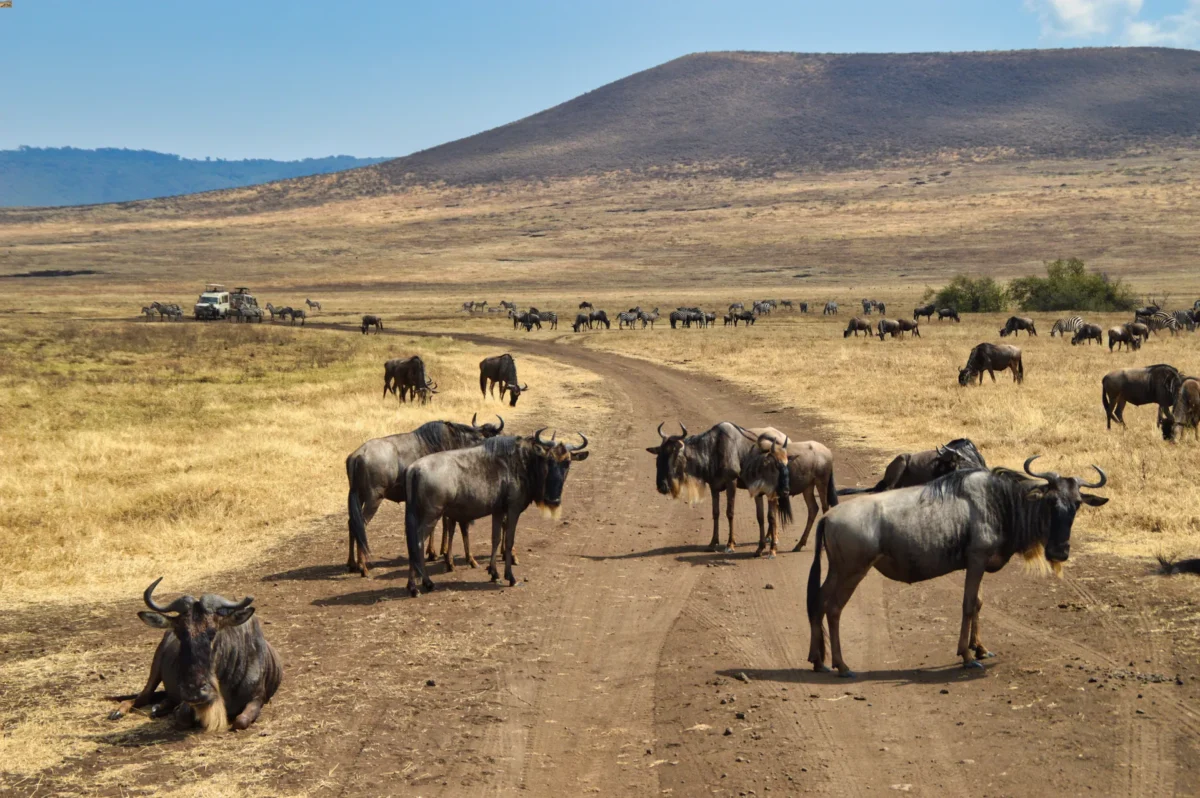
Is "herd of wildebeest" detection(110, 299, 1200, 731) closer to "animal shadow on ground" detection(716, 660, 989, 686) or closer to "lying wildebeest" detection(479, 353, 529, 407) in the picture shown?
"animal shadow on ground" detection(716, 660, 989, 686)

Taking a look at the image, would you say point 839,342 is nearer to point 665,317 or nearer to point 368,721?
point 665,317

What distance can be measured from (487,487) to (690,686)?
12.6ft

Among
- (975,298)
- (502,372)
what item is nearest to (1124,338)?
(502,372)

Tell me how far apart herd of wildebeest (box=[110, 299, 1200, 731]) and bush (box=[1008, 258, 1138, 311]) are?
56838 millimetres

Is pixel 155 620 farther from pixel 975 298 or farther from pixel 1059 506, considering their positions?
pixel 975 298

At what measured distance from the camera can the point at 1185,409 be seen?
20.4 metres

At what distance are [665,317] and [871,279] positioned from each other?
125ft

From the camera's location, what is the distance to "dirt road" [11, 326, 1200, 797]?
7.72 metres

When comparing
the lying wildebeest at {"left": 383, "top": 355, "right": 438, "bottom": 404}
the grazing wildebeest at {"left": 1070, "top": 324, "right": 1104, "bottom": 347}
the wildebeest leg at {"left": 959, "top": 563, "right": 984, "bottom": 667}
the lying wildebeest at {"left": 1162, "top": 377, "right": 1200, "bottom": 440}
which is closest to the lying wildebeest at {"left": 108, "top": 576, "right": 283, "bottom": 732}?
the wildebeest leg at {"left": 959, "top": 563, "right": 984, "bottom": 667}

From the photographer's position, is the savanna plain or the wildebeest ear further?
the wildebeest ear

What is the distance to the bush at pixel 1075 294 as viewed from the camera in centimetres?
6581

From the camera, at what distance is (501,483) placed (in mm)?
12531

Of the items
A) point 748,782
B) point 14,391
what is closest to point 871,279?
point 14,391

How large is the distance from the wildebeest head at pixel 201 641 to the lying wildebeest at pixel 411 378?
759 inches
